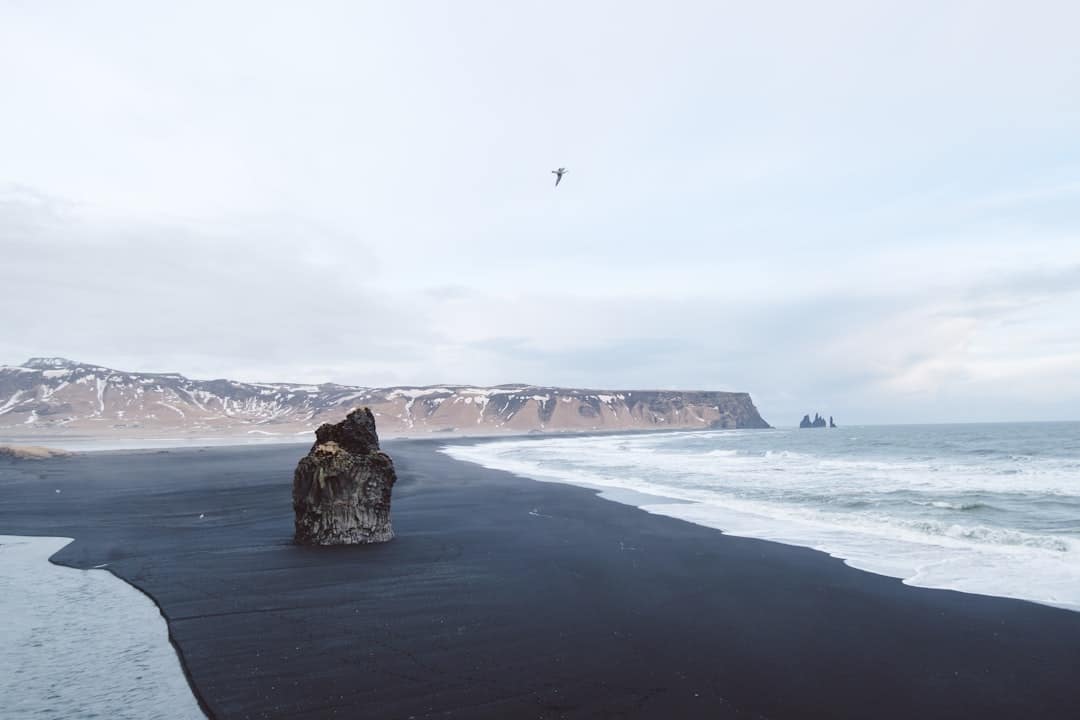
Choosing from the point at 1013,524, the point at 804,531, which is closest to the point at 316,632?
the point at 804,531

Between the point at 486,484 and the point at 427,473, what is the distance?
7697mm

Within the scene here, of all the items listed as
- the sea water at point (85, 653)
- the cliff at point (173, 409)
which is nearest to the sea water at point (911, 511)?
the sea water at point (85, 653)

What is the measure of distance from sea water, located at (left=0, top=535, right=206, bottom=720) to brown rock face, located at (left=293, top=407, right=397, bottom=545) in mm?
4162

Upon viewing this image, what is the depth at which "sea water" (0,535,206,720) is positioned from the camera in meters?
5.71

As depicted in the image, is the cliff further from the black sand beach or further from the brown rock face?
the black sand beach

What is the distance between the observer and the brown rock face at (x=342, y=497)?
14.1 metres

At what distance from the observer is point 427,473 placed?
1430 inches

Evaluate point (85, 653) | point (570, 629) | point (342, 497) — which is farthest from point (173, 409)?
point (570, 629)

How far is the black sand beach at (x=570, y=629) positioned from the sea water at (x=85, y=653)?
31cm

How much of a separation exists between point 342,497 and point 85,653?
7.44 metres

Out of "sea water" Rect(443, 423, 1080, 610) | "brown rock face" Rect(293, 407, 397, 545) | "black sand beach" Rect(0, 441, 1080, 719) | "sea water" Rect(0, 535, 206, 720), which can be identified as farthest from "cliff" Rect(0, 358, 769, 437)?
"sea water" Rect(0, 535, 206, 720)

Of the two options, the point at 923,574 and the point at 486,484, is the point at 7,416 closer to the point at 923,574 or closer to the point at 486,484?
the point at 486,484

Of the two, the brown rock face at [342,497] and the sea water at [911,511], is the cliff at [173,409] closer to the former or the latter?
the sea water at [911,511]

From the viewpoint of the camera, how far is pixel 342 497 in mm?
14422
